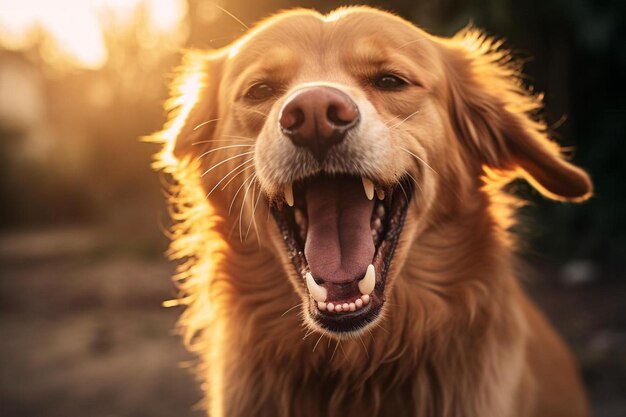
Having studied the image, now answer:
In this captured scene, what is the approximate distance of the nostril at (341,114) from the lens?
2.02 meters

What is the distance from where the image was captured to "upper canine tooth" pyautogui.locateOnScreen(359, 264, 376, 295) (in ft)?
7.15

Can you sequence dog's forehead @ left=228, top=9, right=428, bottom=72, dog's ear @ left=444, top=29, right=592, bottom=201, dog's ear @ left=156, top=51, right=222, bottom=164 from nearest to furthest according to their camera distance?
1. dog's forehead @ left=228, top=9, right=428, bottom=72
2. dog's ear @ left=444, top=29, right=592, bottom=201
3. dog's ear @ left=156, top=51, right=222, bottom=164

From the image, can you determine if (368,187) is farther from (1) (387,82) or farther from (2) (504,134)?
(2) (504,134)

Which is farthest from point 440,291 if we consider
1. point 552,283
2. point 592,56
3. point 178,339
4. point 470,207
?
point 592,56

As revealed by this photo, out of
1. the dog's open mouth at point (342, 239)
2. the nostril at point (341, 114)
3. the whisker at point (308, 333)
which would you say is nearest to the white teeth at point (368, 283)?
the dog's open mouth at point (342, 239)

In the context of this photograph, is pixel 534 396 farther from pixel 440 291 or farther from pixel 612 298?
pixel 612 298

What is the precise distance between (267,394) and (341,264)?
2.05ft

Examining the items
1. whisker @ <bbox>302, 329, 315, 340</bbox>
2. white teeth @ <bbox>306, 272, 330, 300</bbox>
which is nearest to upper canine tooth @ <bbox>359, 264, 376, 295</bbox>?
white teeth @ <bbox>306, 272, 330, 300</bbox>

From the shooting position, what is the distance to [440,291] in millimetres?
2590

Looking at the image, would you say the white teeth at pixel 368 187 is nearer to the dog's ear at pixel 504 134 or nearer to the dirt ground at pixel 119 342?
the dog's ear at pixel 504 134

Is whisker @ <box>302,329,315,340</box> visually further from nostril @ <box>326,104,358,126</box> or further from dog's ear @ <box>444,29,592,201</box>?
dog's ear @ <box>444,29,592,201</box>

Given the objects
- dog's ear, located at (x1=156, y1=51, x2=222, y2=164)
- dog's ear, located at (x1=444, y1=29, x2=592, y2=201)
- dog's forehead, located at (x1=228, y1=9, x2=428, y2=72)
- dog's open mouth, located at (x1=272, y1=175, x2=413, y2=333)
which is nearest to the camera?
dog's open mouth, located at (x1=272, y1=175, x2=413, y2=333)

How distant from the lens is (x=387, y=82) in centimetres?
247

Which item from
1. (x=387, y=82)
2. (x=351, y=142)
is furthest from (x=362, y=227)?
(x=387, y=82)
